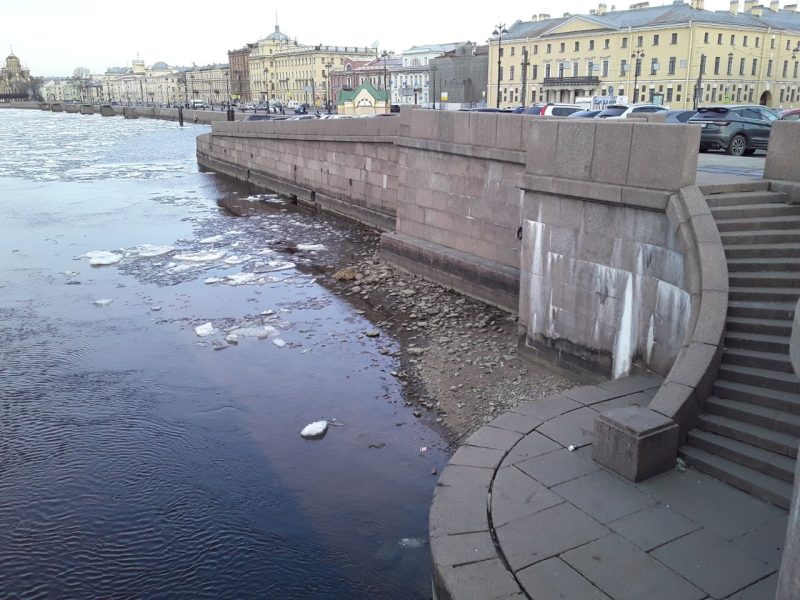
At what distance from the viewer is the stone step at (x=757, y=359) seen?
6109 millimetres

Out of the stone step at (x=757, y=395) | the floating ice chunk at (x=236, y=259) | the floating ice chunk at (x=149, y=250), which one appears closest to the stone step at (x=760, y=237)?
the stone step at (x=757, y=395)

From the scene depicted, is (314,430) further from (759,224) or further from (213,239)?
(213,239)

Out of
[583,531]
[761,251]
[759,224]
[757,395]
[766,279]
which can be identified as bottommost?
[583,531]

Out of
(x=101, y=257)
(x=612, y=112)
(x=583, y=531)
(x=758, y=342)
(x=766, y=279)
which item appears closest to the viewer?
(x=583, y=531)

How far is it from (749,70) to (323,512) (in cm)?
8055

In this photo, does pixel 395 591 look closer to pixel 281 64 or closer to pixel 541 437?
pixel 541 437

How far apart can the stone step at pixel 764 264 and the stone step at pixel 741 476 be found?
2.25 meters

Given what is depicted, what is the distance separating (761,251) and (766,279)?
1.89 ft

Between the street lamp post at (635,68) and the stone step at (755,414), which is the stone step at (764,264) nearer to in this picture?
the stone step at (755,414)

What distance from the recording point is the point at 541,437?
6.40 metres

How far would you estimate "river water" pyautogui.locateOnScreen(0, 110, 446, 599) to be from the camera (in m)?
6.09

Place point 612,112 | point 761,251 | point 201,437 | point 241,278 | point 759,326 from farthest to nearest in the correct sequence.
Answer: point 612,112, point 241,278, point 201,437, point 761,251, point 759,326

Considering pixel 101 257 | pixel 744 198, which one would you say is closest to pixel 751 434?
pixel 744 198

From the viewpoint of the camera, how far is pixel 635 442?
5.42 m
